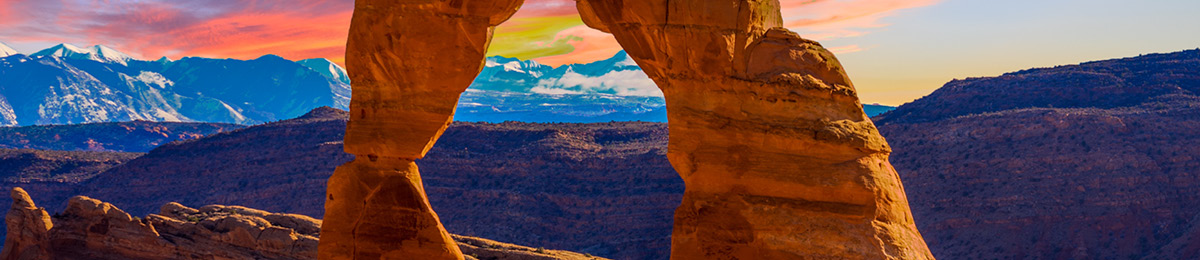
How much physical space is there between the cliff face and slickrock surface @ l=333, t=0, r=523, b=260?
3410cm

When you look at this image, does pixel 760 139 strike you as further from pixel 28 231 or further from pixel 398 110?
pixel 28 231

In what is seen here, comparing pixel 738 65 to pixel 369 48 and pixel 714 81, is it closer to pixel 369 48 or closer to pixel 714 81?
pixel 714 81

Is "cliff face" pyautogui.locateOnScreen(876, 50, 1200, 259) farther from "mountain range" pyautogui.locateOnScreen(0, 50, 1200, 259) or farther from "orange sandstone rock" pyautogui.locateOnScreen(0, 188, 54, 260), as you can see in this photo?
"orange sandstone rock" pyautogui.locateOnScreen(0, 188, 54, 260)

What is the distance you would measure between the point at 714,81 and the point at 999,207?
40.0 meters

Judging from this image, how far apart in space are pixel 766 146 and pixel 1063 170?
140ft

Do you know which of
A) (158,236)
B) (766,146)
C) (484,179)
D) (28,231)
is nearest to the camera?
(766,146)

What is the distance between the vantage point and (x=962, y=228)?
145 ft

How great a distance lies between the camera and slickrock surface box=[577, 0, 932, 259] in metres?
7.67

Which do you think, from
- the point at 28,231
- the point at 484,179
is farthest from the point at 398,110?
the point at 484,179

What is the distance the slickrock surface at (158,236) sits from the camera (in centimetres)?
2227

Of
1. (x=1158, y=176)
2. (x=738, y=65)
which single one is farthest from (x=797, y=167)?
(x=1158, y=176)

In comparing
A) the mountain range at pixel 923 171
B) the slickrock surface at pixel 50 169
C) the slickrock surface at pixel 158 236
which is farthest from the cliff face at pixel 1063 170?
the slickrock surface at pixel 50 169

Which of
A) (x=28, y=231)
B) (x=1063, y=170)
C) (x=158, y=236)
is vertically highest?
(x=28, y=231)

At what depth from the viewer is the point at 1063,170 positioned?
4653 centimetres
